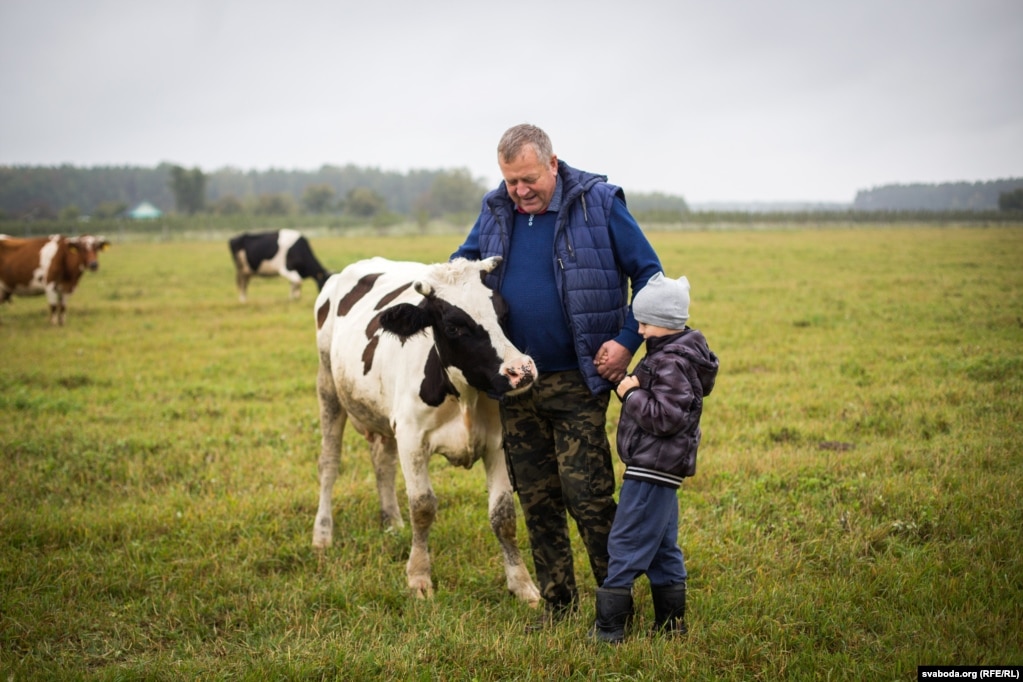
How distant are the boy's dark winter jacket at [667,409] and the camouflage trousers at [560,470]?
1.15ft

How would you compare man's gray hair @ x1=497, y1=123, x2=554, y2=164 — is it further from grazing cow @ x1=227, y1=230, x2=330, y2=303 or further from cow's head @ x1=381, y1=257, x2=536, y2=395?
grazing cow @ x1=227, y1=230, x2=330, y2=303

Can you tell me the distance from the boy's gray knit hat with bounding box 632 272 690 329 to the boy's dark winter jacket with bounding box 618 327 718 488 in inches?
4.1

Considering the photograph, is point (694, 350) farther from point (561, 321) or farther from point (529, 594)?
point (529, 594)

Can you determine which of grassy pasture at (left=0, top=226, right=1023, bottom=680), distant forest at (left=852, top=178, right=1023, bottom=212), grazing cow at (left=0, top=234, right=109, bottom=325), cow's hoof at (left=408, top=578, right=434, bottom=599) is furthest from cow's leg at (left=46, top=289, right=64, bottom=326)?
distant forest at (left=852, top=178, right=1023, bottom=212)

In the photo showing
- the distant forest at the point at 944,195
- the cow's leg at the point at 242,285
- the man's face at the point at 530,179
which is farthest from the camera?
the distant forest at the point at 944,195

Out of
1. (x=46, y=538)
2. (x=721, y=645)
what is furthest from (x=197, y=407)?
(x=721, y=645)

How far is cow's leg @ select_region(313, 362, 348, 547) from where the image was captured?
237 inches

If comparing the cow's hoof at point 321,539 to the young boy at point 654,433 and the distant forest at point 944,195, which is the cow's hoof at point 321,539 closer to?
the young boy at point 654,433

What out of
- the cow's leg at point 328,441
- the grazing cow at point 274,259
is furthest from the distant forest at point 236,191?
the cow's leg at point 328,441

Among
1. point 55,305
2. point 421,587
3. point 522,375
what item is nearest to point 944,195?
point 55,305

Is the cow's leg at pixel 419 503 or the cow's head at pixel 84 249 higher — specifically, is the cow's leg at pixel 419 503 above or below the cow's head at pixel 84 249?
below

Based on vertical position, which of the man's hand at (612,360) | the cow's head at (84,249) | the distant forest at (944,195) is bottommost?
the man's hand at (612,360)

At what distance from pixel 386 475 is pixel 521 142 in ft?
10.9

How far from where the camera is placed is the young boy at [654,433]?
12.2ft
